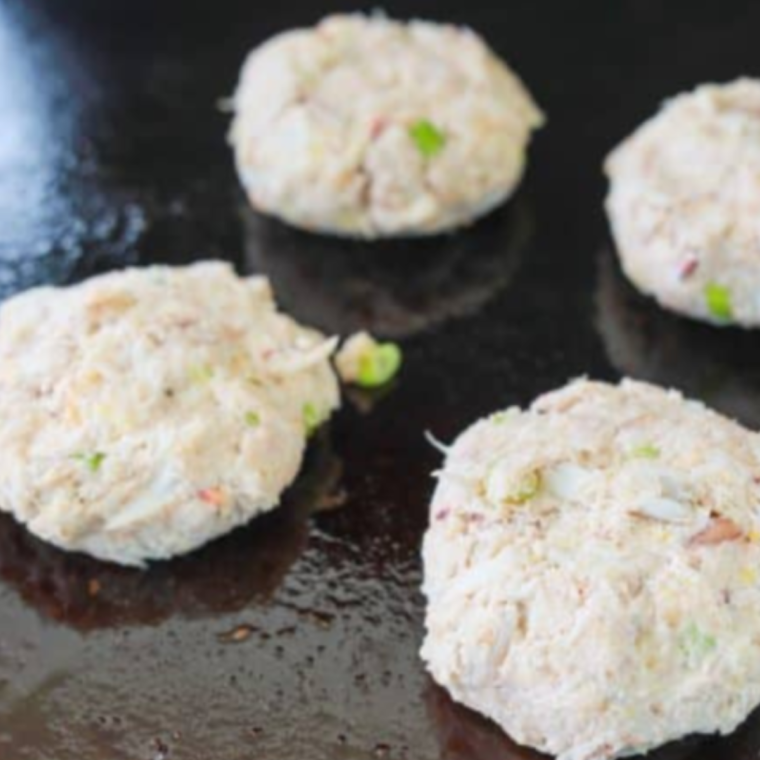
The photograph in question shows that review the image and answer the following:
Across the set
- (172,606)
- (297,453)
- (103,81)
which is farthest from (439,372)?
(103,81)

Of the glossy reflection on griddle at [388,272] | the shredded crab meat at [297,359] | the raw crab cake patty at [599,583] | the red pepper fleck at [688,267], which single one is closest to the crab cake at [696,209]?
the red pepper fleck at [688,267]

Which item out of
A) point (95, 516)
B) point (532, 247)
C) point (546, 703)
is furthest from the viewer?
point (532, 247)

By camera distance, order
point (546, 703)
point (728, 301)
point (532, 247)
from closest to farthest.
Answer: point (546, 703), point (728, 301), point (532, 247)

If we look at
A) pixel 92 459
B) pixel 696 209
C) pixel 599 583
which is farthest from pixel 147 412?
pixel 696 209

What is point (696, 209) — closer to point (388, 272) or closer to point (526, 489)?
point (388, 272)

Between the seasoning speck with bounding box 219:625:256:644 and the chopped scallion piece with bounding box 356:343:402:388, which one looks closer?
the seasoning speck with bounding box 219:625:256:644

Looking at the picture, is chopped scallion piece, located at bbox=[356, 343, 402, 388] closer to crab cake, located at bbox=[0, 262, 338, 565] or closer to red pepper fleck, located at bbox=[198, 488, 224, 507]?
crab cake, located at bbox=[0, 262, 338, 565]

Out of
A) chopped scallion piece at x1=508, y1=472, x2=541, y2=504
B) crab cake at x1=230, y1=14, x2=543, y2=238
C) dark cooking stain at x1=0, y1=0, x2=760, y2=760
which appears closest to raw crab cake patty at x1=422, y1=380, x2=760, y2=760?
chopped scallion piece at x1=508, y1=472, x2=541, y2=504

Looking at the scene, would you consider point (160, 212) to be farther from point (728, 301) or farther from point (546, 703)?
point (546, 703)
